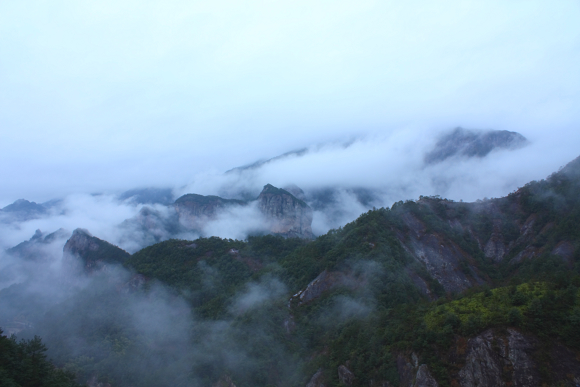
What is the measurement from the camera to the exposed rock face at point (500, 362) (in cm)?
3847

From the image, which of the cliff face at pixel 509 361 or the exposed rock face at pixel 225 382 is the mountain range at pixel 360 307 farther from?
the exposed rock face at pixel 225 382

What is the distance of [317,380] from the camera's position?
56.4 metres

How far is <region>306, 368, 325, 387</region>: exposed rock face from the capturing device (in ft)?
182

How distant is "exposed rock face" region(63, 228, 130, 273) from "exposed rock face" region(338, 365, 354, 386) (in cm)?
10576

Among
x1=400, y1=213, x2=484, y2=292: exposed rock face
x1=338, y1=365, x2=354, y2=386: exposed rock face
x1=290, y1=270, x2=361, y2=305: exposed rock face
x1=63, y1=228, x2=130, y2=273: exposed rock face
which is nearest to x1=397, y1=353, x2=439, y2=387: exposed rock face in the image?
x1=338, y1=365, x2=354, y2=386: exposed rock face

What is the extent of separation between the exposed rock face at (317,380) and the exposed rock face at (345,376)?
11.2ft

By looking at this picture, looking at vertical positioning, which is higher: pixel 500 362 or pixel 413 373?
pixel 500 362

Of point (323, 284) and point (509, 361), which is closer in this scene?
point (509, 361)

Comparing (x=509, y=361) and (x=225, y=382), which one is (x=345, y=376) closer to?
(x=509, y=361)

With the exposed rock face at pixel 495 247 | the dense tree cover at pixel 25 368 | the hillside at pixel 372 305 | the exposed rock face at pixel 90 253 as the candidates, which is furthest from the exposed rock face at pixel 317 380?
the exposed rock face at pixel 90 253

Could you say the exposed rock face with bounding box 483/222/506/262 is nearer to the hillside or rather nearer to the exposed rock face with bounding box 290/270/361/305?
the hillside

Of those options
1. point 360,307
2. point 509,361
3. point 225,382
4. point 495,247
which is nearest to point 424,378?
point 509,361

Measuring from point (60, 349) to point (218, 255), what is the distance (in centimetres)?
4954

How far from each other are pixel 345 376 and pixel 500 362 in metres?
22.5
